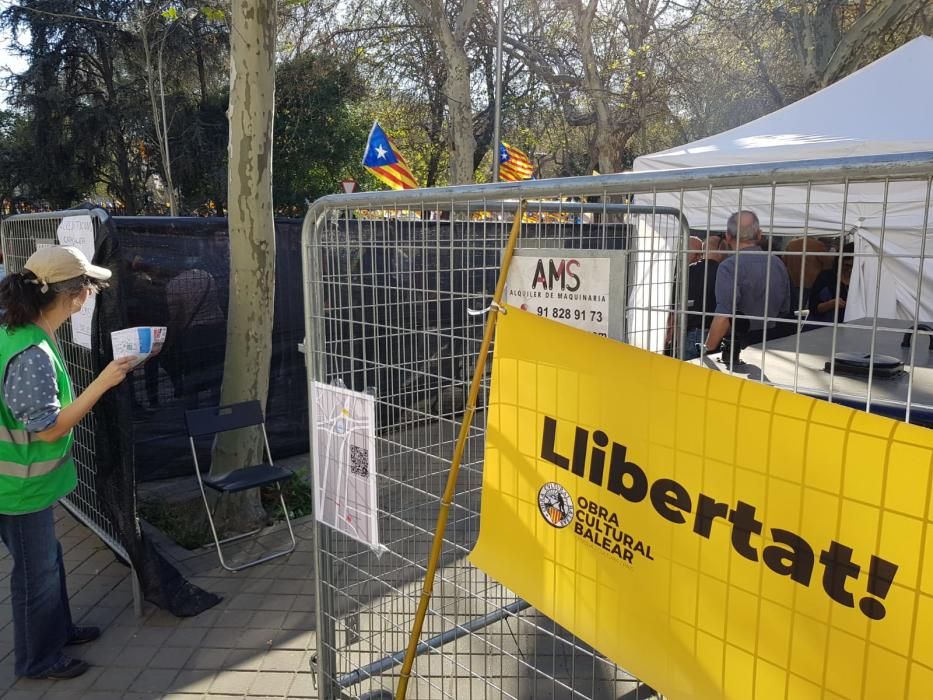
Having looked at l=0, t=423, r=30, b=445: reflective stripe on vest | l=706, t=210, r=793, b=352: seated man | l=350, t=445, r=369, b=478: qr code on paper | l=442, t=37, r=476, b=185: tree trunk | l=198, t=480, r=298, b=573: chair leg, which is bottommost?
l=198, t=480, r=298, b=573: chair leg

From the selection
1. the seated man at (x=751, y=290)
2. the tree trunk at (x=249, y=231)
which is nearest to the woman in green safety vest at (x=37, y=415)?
the tree trunk at (x=249, y=231)

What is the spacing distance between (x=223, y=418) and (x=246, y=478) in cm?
40

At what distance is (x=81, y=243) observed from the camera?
353cm

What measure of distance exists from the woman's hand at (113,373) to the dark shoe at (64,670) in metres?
1.36

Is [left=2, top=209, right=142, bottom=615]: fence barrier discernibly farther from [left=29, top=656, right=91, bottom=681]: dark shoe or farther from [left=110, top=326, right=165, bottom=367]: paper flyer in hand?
[left=110, top=326, right=165, bottom=367]: paper flyer in hand

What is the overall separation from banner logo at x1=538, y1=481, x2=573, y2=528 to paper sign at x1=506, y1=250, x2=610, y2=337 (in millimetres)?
385

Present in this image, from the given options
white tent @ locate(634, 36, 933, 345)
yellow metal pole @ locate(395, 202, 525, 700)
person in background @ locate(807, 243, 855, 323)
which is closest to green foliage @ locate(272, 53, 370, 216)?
white tent @ locate(634, 36, 933, 345)

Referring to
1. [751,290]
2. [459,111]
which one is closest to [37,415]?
[751,290]

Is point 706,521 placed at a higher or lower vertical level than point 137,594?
higher

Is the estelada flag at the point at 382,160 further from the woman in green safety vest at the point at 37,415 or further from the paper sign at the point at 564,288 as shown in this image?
the paper sign at the point at 564,288

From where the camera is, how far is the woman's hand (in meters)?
2.83

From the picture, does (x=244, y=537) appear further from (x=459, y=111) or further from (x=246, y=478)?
(x=459, y=111)

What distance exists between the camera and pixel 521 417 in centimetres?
175

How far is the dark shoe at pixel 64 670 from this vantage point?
10.3ft
